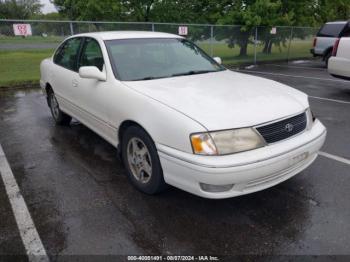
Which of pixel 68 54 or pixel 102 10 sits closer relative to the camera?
pixel 68 54

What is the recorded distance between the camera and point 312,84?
10016mm

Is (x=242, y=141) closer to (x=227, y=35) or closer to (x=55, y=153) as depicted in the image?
(x=55, y=153)

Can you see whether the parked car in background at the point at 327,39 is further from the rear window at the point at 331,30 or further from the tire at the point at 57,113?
the tire at the point at 57,113

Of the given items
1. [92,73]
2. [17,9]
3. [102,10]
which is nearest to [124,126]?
[92,73]

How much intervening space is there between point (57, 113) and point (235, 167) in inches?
160

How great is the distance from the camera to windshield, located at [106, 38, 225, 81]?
388 cm

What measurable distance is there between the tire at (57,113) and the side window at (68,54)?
2.21 ft

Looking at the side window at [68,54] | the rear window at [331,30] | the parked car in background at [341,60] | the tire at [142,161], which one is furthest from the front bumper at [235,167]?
the rear window at [331,30]

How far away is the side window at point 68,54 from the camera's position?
4.88m

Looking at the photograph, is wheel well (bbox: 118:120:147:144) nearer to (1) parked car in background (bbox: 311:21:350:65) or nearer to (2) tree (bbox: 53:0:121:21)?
(1) parked car in background (bbox: 311:21:350:65)

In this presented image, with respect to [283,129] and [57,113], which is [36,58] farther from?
[283,129]

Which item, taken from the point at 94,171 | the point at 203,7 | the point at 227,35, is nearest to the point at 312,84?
the point at 227,35

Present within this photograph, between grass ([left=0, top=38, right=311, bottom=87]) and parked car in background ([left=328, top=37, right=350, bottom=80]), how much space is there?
22.2ft

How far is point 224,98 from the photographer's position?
3193 millimetres
